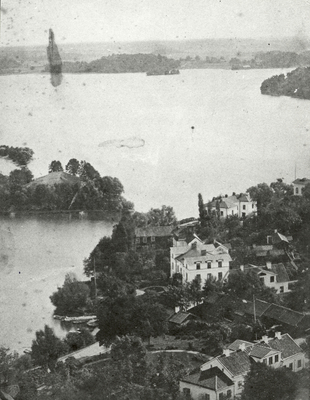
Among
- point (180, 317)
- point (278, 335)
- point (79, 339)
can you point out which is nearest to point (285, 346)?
point (278, 335)

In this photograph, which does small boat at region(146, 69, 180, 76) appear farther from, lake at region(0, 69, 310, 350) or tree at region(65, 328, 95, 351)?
tree at region(65, 328, 95, 351)

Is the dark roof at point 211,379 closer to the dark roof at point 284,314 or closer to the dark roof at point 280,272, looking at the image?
the dark roof at point 284,314

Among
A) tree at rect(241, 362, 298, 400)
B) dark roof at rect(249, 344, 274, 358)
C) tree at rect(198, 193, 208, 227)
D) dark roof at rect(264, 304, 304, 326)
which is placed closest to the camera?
tree at rect(241, 362, 298, 400)

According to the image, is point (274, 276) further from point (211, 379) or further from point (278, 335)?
point (211, 379)

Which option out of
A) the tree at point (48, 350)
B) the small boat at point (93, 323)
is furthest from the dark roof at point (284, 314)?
the tree at point (48, 350)

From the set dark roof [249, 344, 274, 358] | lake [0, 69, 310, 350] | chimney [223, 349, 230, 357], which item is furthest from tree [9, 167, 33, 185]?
dark roof [249, 344, 274, 358]

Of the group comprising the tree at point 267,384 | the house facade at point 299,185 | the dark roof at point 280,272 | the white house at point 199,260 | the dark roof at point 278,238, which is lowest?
the tree at point 267,384
